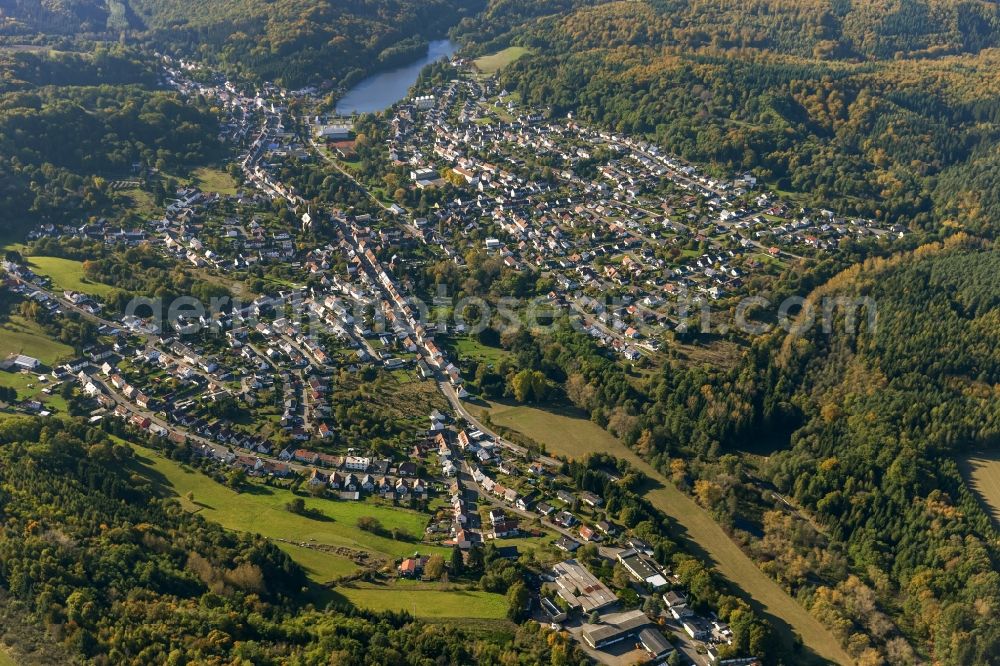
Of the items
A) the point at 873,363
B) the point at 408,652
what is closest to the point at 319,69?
the point at 873,363

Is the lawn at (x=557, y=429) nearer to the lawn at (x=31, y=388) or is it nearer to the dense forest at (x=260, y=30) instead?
the lawn at (x=31, y=388)

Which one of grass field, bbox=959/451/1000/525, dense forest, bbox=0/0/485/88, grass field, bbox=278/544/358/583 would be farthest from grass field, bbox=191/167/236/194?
grass field, bbox=959/451/1000/525

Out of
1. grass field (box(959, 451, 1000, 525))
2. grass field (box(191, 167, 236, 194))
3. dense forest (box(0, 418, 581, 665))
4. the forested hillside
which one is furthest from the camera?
the forested hillside

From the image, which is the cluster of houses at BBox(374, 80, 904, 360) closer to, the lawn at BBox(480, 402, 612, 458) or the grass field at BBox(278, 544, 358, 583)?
the lawn at BBox(480, 402, 612, 458)

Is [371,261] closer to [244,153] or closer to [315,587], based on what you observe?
[244,153]

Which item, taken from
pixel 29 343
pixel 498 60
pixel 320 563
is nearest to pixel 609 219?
pixel 320 563

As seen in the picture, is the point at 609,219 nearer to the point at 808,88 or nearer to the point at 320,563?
the point at 808,88
